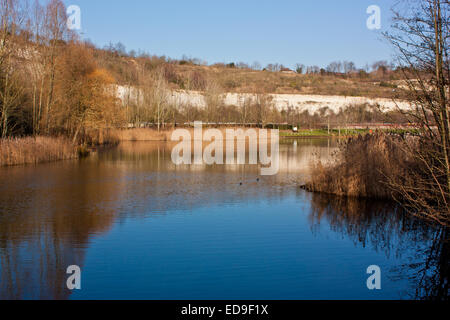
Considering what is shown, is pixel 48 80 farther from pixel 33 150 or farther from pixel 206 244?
pixel 206 244

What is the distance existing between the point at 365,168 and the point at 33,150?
1648 centimetres

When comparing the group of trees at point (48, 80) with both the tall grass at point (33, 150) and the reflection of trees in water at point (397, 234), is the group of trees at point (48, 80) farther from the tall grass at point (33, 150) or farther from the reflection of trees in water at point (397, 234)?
the reflection of trees in water at point (397, 234)

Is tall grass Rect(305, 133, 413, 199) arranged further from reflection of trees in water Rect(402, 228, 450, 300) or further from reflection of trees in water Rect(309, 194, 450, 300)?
reflection of trees in water Rect(402, 228, 450, 300)

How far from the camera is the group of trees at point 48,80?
79.5 ft

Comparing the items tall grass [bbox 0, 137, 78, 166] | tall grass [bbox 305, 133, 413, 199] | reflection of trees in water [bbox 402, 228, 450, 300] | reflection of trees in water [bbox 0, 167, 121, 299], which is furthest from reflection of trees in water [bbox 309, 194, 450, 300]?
tall grass [bbox 0, 137, 78, 166]

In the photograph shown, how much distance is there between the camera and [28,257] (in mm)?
8070

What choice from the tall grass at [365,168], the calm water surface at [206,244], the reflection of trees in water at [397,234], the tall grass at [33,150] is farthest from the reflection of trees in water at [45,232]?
the tall grass at [365,168]

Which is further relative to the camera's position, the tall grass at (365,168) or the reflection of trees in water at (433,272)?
the tall grass at (365,168)

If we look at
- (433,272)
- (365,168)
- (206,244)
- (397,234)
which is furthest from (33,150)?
(433,272)

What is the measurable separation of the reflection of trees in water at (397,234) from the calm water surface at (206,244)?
3cm

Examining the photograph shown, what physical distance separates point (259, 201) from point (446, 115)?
24.6 ft

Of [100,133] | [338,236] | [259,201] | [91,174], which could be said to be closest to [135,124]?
[100,133]

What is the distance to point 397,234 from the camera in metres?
10.5
